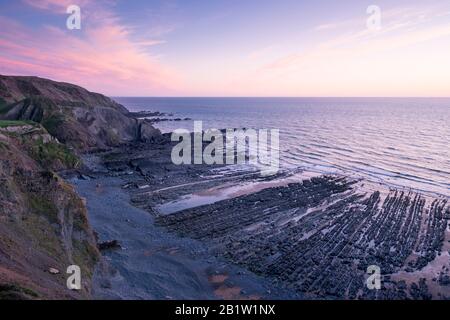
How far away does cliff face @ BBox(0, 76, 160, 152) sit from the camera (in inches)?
2269

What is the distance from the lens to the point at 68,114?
6253 centimetres

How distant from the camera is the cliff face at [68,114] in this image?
57625 mm

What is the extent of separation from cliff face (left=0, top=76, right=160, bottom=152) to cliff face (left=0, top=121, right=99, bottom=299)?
113ft

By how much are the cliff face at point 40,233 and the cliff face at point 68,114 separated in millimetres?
34347

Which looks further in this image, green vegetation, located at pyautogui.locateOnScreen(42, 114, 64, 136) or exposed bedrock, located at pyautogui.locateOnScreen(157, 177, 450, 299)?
green vegetation, located at pyautogui.locateOnScreen(42, 114, 64, 136)
